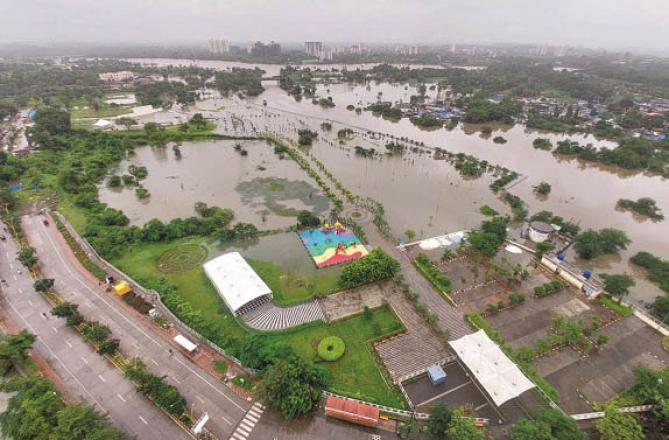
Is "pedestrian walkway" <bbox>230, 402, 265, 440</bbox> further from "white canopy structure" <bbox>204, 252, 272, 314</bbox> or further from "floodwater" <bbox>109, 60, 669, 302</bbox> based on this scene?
"floodwater" <bbox>109, 60, 669, 302</bbox>

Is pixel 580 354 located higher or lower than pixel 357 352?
lower

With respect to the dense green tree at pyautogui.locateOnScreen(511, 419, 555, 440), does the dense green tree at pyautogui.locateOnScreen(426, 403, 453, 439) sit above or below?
below

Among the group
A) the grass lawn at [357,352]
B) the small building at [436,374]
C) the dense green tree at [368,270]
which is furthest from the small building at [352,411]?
the dense green tree at [368,270]

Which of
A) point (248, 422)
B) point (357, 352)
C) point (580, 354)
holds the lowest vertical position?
point (580, 354)

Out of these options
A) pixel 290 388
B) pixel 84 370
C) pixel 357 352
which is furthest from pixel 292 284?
pixel 84 370

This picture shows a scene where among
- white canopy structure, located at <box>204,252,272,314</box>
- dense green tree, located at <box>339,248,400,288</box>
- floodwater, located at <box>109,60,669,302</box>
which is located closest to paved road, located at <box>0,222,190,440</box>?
white canopy structure, located at <box>204,252,272,314</box>

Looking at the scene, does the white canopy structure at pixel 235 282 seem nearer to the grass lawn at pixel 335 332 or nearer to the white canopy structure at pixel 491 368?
the grass lawn at pixel 335 332

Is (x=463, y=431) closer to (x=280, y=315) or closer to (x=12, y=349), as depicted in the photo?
(x=280, y=315)
